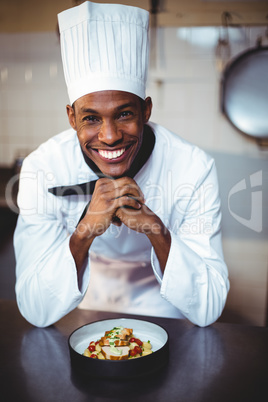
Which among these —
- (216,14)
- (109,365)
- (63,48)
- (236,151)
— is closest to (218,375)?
(109,365)

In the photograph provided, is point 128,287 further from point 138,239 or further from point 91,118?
point 91,118

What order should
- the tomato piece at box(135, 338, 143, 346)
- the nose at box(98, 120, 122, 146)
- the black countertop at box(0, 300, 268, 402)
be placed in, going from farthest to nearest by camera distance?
the nose at box(98, 120, 122, 146), the tomato piece at box(135, 338, 143, 346), the black countertop at box(0, 300, 268, 402)

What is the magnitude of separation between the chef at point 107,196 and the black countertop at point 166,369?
0.06 m

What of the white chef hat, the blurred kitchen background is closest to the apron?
the white chef hat

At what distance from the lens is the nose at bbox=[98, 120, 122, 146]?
3.07 ft

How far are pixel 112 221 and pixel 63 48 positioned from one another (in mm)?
438

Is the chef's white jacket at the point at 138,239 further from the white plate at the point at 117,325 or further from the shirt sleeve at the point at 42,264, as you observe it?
the white plate at the point at 117,325

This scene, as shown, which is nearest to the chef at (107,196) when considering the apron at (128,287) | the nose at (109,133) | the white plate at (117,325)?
the nose at (109,133)

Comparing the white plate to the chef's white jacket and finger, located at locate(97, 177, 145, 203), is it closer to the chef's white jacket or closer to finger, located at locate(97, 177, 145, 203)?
the chef's white jacket

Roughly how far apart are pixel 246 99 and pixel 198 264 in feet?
4.27

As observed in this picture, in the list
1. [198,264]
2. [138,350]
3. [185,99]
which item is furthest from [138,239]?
[185,99]

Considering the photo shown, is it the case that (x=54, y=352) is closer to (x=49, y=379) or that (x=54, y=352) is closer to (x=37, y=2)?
(x=49, y=379)

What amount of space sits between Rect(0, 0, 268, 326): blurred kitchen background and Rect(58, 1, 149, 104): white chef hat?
117 cm

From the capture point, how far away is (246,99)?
2.07 m
